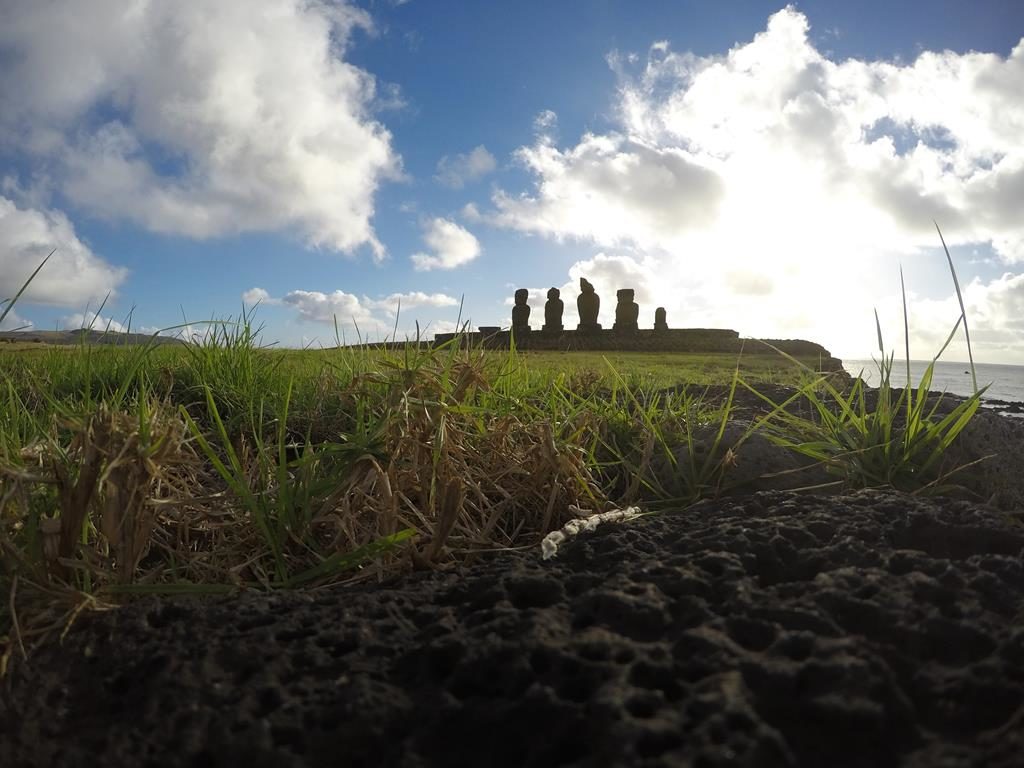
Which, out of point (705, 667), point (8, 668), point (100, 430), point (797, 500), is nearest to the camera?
point (705, 667)

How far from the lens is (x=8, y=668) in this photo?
47.5 inches

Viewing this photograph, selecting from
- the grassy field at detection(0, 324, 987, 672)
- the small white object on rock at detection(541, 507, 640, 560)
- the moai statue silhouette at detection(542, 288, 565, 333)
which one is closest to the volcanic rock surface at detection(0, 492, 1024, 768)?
the small white object on rock at detection(541, 507, 640, 560)

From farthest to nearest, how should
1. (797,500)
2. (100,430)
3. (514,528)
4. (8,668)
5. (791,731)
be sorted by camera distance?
1. (514,528)
2. (797,500)
3. (100,430)
4. (8,668)
5. (791,731)

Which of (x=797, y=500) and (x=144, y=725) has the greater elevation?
(x=797, y=500)

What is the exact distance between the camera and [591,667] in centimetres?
94

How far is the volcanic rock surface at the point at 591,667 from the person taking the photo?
2.71 ft

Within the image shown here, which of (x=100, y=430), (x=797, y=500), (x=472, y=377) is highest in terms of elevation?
(x=472, y=377)

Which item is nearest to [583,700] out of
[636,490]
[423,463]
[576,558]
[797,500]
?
[576,558]

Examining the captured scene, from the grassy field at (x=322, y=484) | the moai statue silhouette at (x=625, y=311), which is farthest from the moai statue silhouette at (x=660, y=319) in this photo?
the grassy field at (x=322, y=484)

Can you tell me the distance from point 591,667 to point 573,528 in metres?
0.64

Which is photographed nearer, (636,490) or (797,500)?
(797,500)

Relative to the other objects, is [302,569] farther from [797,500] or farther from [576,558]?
[797,500]

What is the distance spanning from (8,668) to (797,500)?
161 cm

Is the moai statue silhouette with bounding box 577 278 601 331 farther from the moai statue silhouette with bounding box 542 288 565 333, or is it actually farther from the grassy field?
the grassy field
